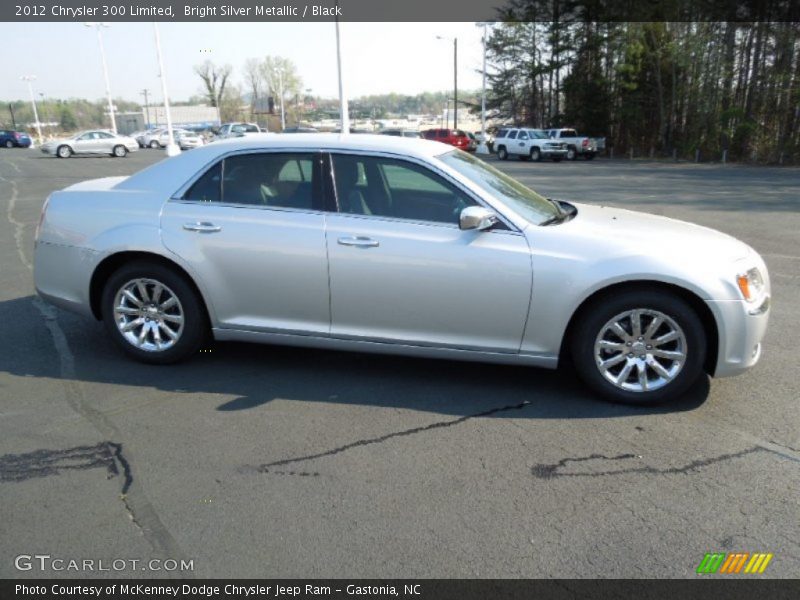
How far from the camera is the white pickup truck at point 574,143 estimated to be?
34.1m

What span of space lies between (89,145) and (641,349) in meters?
38.4

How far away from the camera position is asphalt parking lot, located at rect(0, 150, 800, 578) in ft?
8.73

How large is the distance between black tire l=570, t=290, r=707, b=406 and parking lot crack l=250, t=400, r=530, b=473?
48 centimetres

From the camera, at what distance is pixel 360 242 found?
4.11 meters

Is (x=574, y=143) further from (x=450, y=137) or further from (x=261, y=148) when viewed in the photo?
(x=261, y=148)

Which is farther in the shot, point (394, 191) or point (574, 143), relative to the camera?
point (574, 143)

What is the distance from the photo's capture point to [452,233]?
4.02m

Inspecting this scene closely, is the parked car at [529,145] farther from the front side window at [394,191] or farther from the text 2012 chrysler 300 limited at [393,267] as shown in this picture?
the front side window at [394,191]

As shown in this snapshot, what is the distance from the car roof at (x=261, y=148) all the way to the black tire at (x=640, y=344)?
5.21ft

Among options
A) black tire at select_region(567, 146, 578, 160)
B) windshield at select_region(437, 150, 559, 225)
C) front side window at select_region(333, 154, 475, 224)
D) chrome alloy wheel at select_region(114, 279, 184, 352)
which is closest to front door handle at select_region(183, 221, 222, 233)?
chrome alloy wheel at select_region(114, 279, 184, 352)

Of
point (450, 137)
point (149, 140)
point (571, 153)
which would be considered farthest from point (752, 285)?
point (149, 140)

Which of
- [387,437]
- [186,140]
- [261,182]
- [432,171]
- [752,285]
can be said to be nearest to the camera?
[387,437]

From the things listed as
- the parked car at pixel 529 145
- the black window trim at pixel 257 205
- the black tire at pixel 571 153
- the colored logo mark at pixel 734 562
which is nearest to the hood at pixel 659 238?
the black window trim at pixel 257 205
